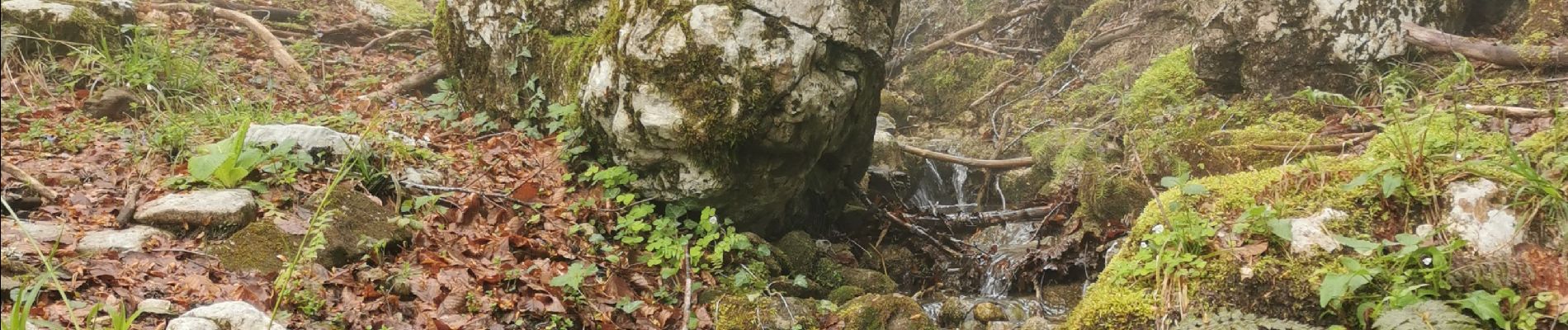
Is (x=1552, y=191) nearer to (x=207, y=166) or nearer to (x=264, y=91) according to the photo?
(x=207, y=166)

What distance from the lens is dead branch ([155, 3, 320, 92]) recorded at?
7273mm

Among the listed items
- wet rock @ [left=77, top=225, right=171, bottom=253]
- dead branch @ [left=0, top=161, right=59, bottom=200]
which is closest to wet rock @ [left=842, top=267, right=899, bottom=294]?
wet rock @ [left=77, top=225, right=171, bottom=253]

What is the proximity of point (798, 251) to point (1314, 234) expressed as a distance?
3030 millimetres

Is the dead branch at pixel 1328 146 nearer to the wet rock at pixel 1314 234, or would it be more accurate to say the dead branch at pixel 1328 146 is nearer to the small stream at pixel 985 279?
the wet rock at pixel 1314 234

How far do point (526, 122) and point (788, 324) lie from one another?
2.59 m

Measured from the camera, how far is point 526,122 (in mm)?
5766

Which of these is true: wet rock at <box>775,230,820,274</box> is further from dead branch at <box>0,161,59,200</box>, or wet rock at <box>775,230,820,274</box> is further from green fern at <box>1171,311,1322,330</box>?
dead branch at <box>0,161,59,200</box>

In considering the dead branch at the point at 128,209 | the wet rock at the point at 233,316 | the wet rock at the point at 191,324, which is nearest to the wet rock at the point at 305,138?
the dead branch at the point at 128,209

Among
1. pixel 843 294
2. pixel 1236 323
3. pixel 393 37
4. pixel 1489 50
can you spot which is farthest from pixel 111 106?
pixel 1489 50

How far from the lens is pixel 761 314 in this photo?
4266mm

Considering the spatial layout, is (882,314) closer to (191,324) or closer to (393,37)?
(191,324)

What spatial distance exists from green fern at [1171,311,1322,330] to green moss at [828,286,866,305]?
2119mm

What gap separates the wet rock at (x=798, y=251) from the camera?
18.0 feet

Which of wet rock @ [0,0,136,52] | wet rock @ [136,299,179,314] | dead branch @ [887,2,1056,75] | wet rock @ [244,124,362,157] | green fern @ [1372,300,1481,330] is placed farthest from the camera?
dead branch @ [887,2,1056,75]
